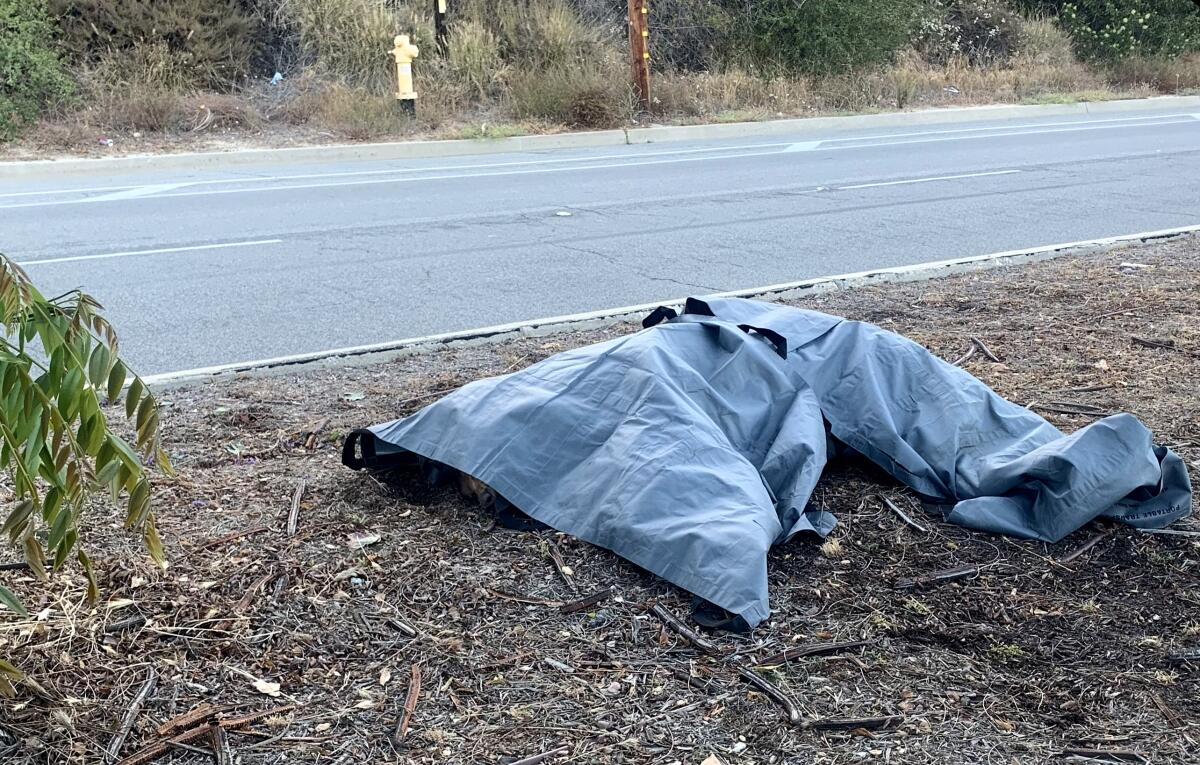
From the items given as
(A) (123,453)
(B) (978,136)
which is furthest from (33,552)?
(B) (978,136)

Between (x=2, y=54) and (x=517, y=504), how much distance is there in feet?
54.4

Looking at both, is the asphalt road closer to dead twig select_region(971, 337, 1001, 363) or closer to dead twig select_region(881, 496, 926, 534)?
dead twig select_region(971, 337, 1001, 363)

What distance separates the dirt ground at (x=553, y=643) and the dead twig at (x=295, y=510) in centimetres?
2

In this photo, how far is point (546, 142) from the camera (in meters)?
16.8

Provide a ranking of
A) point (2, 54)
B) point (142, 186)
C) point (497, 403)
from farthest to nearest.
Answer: point (2, 54) < point (142, 186) < point (497, 403)

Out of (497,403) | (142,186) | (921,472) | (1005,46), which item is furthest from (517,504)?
(1005,46)

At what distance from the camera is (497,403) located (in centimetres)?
353

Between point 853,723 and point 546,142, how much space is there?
1501 centimetres

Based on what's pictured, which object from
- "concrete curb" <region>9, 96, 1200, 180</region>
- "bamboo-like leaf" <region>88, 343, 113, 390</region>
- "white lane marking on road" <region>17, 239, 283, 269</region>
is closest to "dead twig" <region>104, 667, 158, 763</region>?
"bamboo-like leaf" <region>88, 343, 113, 390</region>

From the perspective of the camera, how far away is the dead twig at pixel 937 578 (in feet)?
10.1

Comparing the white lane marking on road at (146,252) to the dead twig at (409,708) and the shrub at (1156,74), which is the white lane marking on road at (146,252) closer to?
the dead twig at (409,708)

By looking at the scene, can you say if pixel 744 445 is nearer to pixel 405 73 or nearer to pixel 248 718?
pixel 248 718

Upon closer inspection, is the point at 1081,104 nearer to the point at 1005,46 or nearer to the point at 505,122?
the point at 1005,46

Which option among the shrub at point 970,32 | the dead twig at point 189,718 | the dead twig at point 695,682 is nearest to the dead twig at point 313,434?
the dead twig at point 189,718
